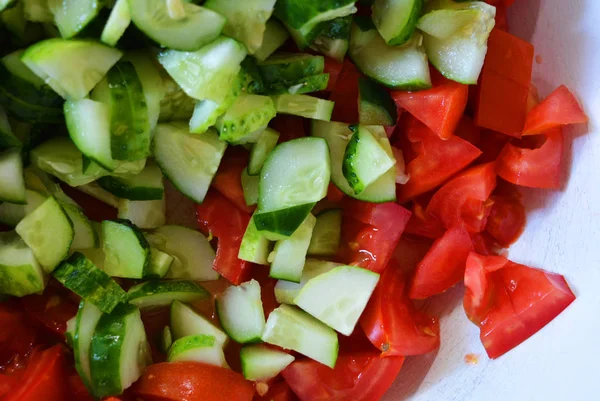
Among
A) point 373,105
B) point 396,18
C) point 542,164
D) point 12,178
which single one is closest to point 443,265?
point 542,164

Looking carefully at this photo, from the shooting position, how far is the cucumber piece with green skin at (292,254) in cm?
194

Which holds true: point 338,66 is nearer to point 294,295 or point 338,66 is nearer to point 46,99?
point 294,295

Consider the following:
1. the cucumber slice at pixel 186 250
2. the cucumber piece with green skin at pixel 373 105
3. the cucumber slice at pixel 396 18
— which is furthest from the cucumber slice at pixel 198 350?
the cucumber slice at pixel 396 18

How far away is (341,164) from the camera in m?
1.98

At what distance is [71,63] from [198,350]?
96cm

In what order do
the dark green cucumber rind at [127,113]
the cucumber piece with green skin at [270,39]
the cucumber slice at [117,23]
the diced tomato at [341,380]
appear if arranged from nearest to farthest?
the cucumber slice at [117,23] → the dark green cucumber rind at [127,113] → the cucumber piece with green skin at [270,39] → the diced tomato at [341,380]

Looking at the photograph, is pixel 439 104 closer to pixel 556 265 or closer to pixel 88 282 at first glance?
pixel 556 265

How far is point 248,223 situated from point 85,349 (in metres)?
0.65

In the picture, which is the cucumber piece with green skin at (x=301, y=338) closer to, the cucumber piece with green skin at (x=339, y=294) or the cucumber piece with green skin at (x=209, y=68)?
the cucumber piece with green skin at (x=339, y=294)

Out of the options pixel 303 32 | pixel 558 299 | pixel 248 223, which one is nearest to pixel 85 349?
pixel 248 223

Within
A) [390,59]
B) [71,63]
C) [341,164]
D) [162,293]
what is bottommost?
[162,293]

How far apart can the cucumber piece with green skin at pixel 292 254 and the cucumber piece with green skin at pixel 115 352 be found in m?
0.48

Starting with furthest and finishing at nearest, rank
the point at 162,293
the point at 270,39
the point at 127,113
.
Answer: the point at 162,293
the point at 270,39
the point at 127,113

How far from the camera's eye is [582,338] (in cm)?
178
